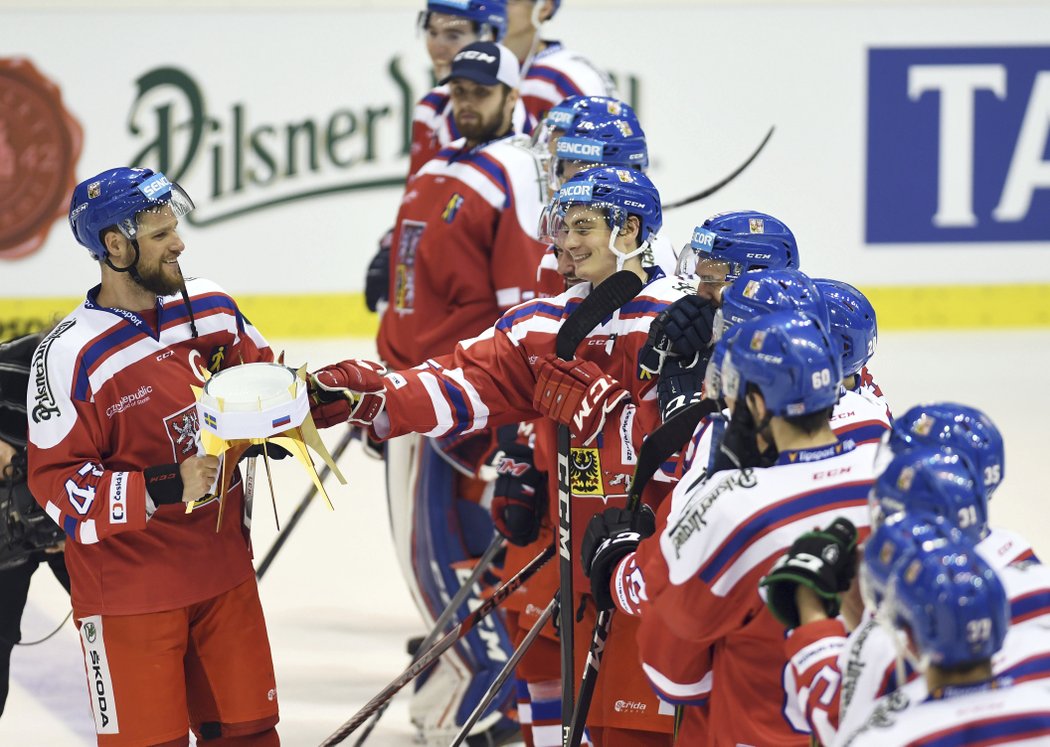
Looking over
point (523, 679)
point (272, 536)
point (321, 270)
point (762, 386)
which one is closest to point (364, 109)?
point (321, 270)

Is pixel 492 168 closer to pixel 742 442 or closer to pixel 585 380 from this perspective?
pixel 585 380

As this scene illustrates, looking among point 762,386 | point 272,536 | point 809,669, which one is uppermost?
point 762,386

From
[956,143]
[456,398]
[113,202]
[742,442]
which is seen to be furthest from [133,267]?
[956,143]

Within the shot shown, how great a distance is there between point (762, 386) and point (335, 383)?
3.68 ft

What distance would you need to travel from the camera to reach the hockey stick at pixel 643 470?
2928 mm

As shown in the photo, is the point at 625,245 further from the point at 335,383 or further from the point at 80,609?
the point at 80,609

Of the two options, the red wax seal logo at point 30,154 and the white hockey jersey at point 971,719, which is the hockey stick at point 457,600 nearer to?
the white hockey jersey at point 971,719

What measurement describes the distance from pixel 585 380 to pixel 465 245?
59.8 inches

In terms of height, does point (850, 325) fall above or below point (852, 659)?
above

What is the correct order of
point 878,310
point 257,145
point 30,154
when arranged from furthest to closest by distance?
point 878,310 < point 257,145 < point 30,154

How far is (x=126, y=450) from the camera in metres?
3.20

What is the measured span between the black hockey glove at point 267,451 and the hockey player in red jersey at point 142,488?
0.09 m

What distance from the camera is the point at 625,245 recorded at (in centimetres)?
334

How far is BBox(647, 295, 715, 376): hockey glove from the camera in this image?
3076 millimetres
